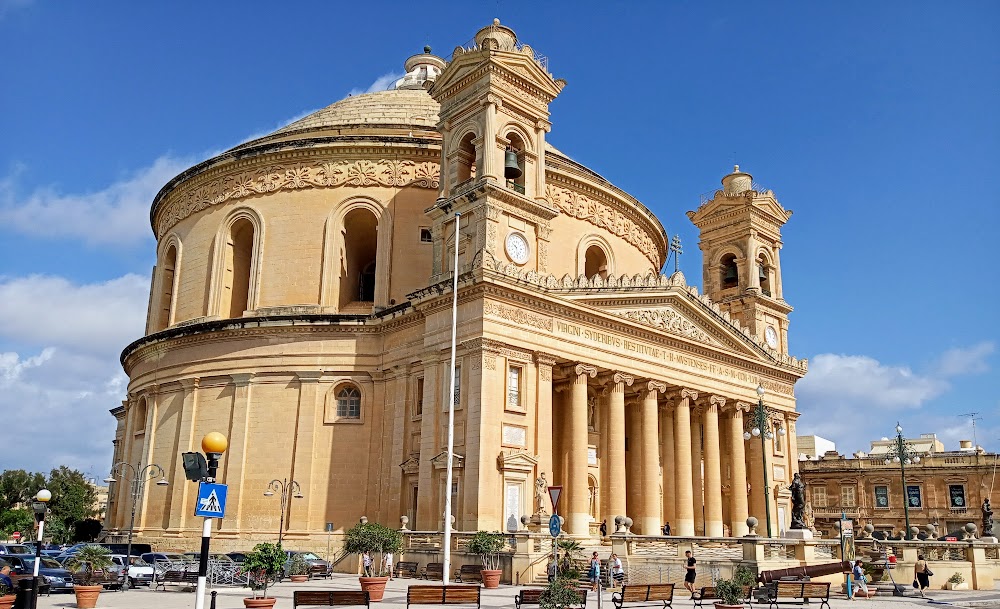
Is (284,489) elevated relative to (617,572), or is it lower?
elevated

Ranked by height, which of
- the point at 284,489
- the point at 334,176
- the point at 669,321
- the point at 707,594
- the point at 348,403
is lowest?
the point at 707,594

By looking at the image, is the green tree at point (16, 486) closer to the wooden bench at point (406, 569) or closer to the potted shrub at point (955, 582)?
the wooden bench at point (406, 569)

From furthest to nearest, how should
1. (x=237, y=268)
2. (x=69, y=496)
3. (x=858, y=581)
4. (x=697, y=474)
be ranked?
(x=69, y=496) → (x=237, y=268) → (x=697, y=474) → (x=858, y=581)

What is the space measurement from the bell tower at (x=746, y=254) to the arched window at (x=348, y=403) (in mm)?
22777

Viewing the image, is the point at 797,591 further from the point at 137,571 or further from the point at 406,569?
the point at 137,571

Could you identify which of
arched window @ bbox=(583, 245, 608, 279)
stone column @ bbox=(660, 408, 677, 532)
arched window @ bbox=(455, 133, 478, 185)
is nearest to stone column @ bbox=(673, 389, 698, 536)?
stone column @ bbox=(660, 408, 677, 532)

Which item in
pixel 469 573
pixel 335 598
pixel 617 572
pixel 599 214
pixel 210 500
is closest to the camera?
pixel 210 500

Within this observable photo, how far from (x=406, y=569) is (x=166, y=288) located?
24502mm

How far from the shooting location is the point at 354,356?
39156mm

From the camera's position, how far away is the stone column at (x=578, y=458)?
33906 millimetres

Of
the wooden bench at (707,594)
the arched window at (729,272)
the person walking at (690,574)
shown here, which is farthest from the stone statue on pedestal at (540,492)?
the arched window at (729,272)

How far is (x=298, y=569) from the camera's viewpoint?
30188 mm

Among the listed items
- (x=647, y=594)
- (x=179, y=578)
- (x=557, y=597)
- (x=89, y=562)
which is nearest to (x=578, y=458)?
(x=647, y=594)

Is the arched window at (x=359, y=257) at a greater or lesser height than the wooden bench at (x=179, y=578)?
greater
